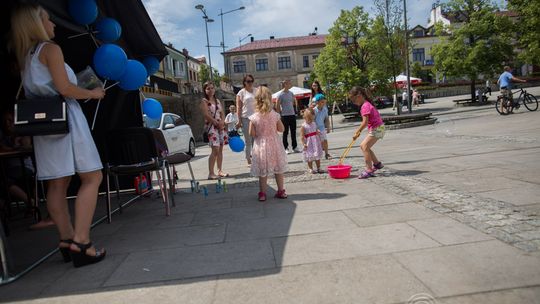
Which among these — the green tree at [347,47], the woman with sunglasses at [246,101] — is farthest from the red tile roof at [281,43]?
the woman with sunglasses at [246,101]

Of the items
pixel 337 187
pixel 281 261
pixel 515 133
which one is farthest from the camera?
pixel 515 133

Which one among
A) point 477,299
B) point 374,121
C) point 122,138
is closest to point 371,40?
point 374,121

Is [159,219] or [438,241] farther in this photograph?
[159,219]

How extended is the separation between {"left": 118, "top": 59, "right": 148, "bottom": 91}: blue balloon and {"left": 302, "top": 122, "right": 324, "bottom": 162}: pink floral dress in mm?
3194

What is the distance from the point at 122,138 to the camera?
502 centimetres

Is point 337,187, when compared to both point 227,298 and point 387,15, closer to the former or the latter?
point 227,298

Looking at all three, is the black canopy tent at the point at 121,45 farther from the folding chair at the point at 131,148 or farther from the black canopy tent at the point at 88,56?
the folding chair at the point at 131,148

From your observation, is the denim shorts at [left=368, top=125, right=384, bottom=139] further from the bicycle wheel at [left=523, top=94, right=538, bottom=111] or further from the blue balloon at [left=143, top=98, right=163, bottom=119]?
the bicycle wheel at [left=523, top=94, right=538, bottom=111]

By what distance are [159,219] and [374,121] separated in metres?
3.62

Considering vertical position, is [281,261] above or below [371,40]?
below

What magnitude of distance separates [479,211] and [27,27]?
435cm

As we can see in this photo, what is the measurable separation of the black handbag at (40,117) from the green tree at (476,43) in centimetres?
2793

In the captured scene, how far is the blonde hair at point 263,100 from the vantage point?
525 cm

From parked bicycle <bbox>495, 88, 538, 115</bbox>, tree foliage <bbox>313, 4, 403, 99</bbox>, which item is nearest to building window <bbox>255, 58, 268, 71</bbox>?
tree foliage <bbox>313, 4, 403, 99</bbox>
